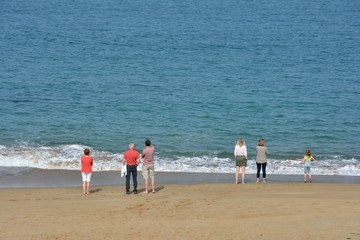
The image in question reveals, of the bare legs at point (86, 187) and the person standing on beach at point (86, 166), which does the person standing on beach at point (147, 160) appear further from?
the bare legs at point (86, 187)

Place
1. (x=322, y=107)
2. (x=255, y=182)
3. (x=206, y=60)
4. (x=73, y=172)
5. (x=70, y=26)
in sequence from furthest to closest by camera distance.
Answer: (x=70, y=26) → (x=206, y=60) → (x=322, y=107) → (x=73, y=172) → (x=255, y=182)

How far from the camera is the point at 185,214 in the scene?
19656mm

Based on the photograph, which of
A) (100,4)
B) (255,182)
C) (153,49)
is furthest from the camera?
(100,4)

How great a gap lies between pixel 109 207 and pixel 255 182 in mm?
7249

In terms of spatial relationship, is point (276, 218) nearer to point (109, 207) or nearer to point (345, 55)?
point (109, 207)

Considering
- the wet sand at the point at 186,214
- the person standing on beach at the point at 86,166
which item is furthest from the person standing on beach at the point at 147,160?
the person standing on beach at the point at 86,166

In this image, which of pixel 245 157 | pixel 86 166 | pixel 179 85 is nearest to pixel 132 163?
pixel 86 166

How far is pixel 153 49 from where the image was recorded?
55.0 m

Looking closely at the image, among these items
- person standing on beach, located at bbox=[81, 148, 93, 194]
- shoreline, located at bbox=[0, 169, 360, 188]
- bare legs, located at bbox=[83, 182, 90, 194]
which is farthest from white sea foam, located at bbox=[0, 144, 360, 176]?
person standing on beach, located at bbox=[81, 148, 93, 194]

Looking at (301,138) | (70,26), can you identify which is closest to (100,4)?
(70,26)

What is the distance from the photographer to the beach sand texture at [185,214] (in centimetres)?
1797

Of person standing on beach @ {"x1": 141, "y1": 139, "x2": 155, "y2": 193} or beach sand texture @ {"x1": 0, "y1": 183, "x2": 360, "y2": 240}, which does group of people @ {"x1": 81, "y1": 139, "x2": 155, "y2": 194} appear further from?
beach sand texture @ {"x1": 0, "y1": 183, "x2": 360, "y2": 240}

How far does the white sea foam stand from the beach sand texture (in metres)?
5.15

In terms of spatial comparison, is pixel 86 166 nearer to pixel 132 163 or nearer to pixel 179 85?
pixel 132 163
